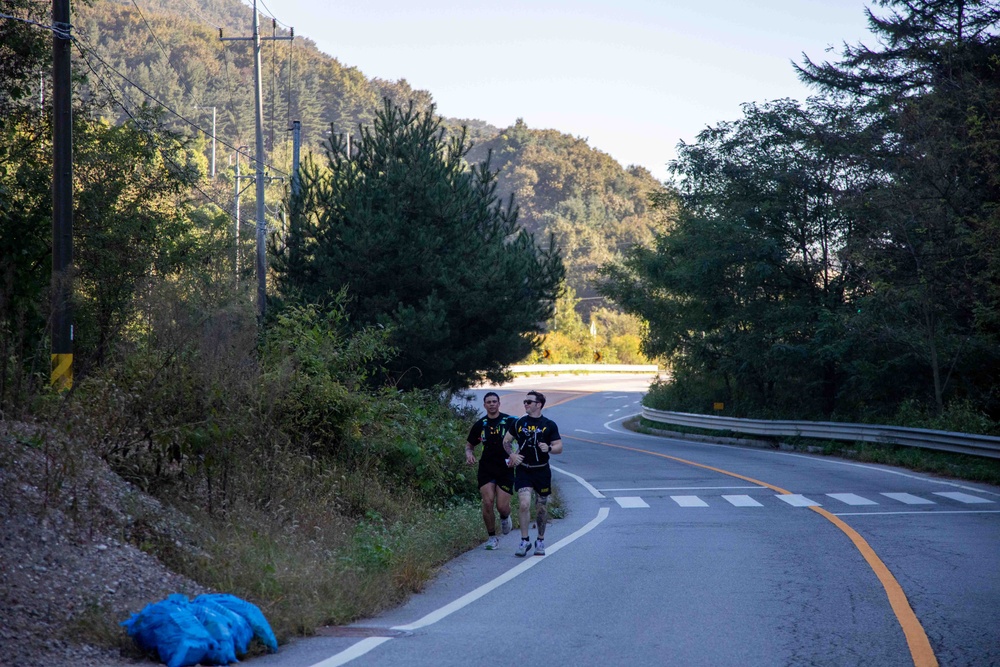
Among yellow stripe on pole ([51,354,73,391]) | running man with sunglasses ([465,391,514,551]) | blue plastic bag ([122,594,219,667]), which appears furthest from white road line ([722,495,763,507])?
blue plastic bag ([122,594,219,667])

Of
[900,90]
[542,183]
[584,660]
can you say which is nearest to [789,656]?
[584,660]

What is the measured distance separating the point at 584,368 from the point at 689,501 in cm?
6570

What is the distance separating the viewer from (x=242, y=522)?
10.5m

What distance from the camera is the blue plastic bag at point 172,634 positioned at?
6660 millimetres

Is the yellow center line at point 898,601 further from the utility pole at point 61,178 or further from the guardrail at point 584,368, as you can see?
the guardrail at point 584,368

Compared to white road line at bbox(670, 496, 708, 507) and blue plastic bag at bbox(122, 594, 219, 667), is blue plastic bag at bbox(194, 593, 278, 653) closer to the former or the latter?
blue plastic bag at bbox(122, 594, 219, 667)

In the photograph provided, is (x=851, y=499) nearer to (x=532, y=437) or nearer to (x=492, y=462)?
(x=492, y=462)

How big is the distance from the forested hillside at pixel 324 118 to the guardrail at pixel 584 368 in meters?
10.0

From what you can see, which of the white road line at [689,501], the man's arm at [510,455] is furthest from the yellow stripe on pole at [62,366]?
the white road line at [689,501]

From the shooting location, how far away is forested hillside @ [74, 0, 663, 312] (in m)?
101

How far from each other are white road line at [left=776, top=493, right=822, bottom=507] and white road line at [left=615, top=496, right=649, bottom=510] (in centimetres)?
232

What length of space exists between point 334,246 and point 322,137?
9343cm

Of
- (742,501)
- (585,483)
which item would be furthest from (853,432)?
(742,501)

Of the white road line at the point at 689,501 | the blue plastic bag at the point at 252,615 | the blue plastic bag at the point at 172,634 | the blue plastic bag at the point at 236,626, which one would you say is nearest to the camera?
the blue plastic bag at the point at 172,634
